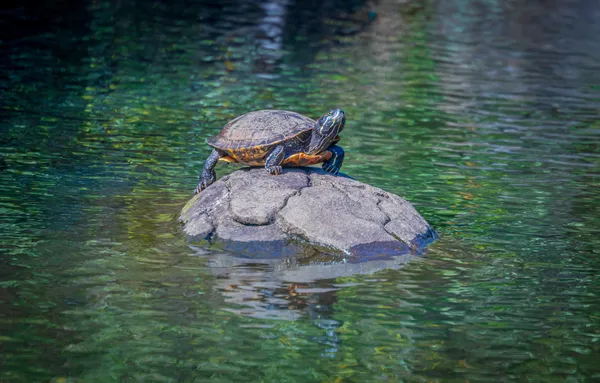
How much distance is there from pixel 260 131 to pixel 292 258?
167 cm

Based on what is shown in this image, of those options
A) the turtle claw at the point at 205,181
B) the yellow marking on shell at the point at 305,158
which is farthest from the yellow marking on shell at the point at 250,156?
the turtle claw at the point at 205,181

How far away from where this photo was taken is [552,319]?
314 inches

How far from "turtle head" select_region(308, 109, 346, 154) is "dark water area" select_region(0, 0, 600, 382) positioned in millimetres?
1634

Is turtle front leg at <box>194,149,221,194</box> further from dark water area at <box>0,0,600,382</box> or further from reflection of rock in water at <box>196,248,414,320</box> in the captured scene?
reflection of rock in water at <box>196,248,414,320</box>

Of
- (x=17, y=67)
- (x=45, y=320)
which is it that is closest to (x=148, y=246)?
(x=45, y=320)

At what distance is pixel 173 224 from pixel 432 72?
15.5 metres

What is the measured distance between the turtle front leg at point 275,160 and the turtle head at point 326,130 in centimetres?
36

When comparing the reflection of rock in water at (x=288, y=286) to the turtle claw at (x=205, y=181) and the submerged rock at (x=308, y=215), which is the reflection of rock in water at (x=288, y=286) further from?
the turtle claw at (x=205, y=181)

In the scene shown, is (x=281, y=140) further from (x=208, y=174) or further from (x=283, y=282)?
(x=283, y=282)

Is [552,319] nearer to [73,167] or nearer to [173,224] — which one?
[173,224]

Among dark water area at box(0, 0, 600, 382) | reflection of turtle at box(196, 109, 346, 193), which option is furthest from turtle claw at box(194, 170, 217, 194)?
dark water area at box(0, 0, 600, 382)

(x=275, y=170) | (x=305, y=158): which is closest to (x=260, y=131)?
(x=275, y=170)

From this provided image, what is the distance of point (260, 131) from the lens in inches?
401

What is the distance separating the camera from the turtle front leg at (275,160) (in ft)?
33.1
